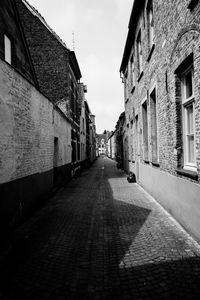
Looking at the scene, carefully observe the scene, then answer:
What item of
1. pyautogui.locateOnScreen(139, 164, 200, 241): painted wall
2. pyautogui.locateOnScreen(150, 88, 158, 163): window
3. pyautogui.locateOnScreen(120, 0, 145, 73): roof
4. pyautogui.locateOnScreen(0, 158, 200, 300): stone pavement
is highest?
pyautogui.locateOnScreen(120, 0, 145, 73): roof

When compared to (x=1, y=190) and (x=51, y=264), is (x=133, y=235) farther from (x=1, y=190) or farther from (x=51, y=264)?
(x=1, y=190)

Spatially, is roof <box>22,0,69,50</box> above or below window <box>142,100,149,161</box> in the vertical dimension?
above

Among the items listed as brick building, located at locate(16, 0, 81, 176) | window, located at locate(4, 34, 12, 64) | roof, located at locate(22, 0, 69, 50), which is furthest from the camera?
brick building, located at locate(16, 0, 81, 176)

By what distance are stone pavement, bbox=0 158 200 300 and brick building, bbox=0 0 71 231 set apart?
757mm

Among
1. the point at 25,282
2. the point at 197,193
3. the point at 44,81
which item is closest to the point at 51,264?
the point at 25,282

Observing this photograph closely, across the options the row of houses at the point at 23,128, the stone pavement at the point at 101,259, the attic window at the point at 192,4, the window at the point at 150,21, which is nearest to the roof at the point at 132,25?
the window at the point at 150,21

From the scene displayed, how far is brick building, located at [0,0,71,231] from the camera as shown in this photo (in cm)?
536

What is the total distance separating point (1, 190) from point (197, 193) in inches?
152

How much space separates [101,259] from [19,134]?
375cm

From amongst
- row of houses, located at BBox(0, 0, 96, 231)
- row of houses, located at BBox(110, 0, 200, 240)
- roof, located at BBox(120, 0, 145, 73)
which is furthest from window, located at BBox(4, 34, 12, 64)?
row of houses, located at BBox(110, 0, 200, 240)

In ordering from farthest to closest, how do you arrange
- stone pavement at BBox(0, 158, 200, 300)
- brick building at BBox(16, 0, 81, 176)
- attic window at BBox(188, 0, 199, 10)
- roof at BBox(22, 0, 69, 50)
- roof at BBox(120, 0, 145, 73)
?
brick building at BBox(16, 0, 81, 176) < roof at BBox(22, 0, 69, 50) < roof at BBox(120, 0, 145, 73) < attic window at BBox(188, 0, 199, 10) < stone pavement at BBox(0, 158, 200, 300)

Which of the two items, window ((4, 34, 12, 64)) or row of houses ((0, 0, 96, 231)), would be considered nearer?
row of houses ((0, 0, 96, 231))

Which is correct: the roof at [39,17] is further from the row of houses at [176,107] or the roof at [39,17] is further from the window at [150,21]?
the row of houses at [176,107]

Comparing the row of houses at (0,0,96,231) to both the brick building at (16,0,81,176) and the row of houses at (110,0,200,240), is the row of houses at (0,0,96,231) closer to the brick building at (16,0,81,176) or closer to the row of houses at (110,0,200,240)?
the brick building at (16,0,81,176)
